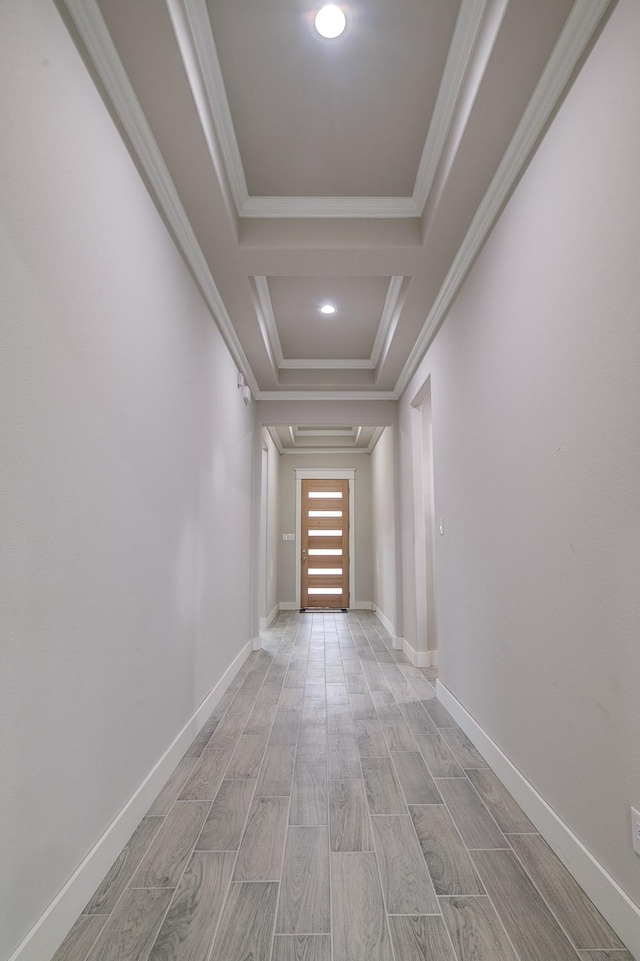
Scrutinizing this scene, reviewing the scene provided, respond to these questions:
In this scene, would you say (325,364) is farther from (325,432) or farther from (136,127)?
(136,127)

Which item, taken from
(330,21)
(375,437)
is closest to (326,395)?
(375,437)

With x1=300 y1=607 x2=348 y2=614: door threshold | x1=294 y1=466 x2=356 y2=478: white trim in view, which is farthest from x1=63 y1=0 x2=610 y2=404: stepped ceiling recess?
x1=300 y1=607 x2=348 y2=614: door threshold

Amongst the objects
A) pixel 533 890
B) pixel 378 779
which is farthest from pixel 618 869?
pixel 378 779

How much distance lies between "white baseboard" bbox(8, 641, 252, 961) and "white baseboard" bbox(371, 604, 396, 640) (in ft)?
11.7

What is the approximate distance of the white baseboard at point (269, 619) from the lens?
6.49 m

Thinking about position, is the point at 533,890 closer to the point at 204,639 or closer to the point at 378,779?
the point at 378,779

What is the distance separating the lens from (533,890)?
1.57 m

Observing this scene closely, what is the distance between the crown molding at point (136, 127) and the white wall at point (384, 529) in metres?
3.50

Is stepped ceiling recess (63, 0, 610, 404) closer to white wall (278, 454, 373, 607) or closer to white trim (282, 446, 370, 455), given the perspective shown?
white trim (282, 446, 370, 455)

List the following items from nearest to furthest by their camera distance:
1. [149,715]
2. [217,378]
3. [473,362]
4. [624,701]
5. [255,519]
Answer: [624,701] → [149,715] → [473,362] → [217,378] → [255,519]

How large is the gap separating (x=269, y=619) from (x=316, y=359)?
3.79 metres

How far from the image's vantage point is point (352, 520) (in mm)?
8703

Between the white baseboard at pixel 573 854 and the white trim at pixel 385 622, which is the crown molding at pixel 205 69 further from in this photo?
the white trim at pixel 385 622

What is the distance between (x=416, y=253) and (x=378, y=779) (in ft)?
8.75
